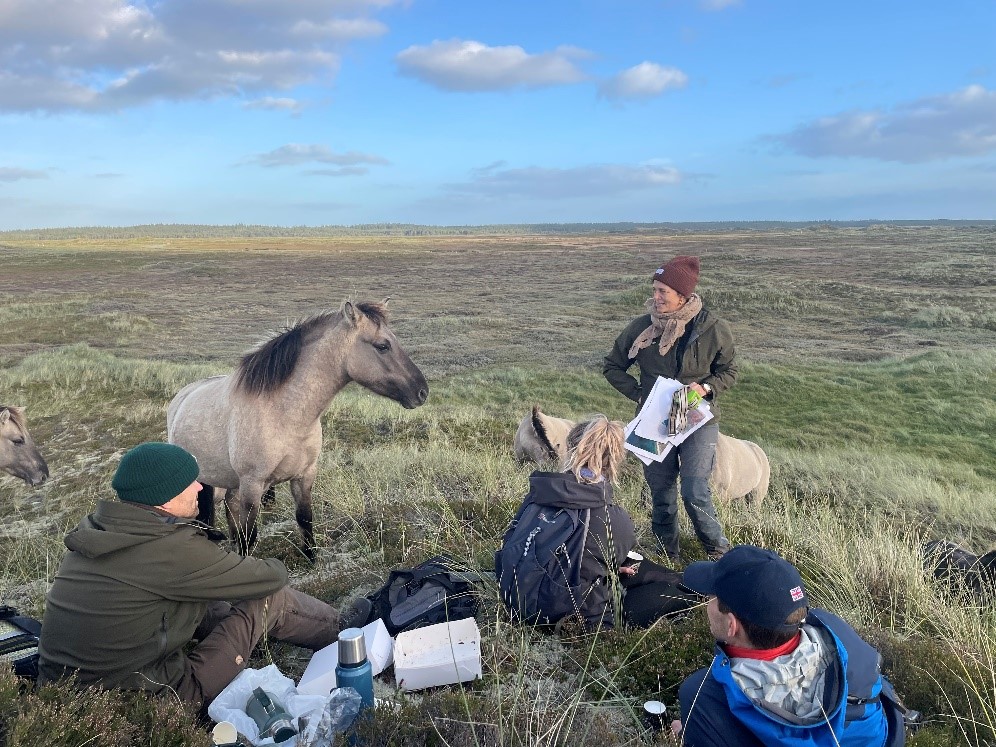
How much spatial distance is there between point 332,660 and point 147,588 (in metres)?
0.93

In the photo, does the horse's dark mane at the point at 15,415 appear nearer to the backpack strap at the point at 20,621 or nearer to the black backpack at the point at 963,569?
the backpack strap at the point at 20,621

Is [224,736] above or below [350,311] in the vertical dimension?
below

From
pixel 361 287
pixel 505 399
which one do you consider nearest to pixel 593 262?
pixel 361 287

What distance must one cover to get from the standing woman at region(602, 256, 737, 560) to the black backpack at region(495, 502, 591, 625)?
1.42 m

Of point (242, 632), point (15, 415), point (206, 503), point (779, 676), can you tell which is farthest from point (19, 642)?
point (15, 415)

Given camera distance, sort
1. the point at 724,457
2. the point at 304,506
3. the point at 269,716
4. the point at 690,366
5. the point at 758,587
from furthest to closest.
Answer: the point at 724,457 < the point at 304,506 < the point at 690,366 < the point at 269,716 < the point at 758,587

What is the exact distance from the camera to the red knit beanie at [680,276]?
4.48m

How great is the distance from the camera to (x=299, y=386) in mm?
5160

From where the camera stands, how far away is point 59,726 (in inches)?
79.0

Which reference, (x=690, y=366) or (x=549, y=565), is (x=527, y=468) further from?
(x=549, y=565)

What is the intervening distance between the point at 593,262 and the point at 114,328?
142ft

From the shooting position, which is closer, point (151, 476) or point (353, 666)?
point (353, 666)

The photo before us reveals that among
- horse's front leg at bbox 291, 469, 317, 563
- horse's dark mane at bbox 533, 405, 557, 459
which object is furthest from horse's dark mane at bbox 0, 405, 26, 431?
horse's dark mane at bbox 533, 405, 557, 459

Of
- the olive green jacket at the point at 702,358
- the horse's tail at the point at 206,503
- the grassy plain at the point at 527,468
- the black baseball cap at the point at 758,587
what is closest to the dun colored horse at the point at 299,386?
the grassy plain at the point at 527,468
